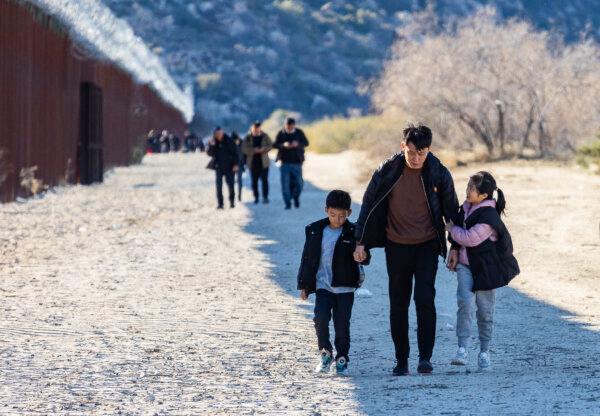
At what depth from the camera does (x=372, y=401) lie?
24.7ft

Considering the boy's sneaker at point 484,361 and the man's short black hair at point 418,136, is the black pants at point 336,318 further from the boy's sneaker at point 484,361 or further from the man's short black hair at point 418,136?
the man's short black hair at point 418,136

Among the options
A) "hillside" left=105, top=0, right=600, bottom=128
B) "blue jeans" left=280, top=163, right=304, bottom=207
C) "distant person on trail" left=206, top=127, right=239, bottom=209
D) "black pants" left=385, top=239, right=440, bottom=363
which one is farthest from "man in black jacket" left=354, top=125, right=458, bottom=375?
"hillside" left=105, top=0, right=600, bottom=128

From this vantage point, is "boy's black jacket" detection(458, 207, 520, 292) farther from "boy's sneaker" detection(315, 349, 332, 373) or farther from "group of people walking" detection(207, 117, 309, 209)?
"group of people walking" detection(207, 117, 309, 209)

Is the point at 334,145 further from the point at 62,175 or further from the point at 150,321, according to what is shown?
the point at 150,321

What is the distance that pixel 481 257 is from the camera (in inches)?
344

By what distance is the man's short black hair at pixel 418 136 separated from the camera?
27.3 ft

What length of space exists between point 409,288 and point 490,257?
0.53 meters

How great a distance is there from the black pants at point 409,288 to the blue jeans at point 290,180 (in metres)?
15.2

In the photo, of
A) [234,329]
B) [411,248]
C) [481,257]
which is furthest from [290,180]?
[411,248]

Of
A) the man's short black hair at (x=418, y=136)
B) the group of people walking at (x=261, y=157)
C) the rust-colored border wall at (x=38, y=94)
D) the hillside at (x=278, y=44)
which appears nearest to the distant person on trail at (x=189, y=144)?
the rust-colored border wall at (x=38, y=94)

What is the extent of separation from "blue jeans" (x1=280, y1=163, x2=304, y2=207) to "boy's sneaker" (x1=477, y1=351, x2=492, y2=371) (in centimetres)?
1540

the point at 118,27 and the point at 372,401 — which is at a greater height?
the point at 118,27

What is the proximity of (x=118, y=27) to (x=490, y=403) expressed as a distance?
36194mm

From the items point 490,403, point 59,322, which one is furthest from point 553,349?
point 59,322
